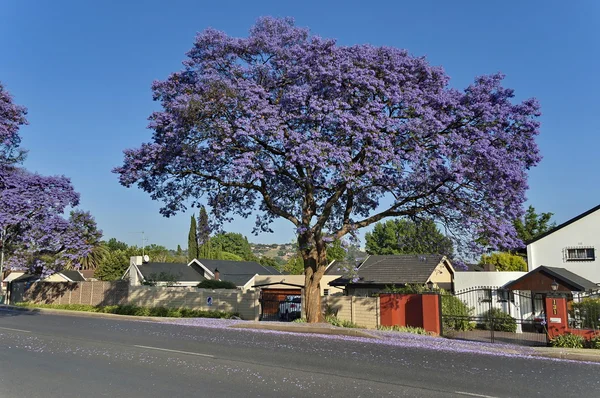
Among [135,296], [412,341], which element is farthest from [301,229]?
[135,296]

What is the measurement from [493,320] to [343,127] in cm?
875

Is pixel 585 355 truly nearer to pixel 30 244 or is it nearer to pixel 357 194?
pixel 357 194

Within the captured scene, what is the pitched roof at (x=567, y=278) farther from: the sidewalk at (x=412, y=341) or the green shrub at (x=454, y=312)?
the sidewalk at (x=412, y=341)

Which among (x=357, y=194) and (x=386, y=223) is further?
(x=386, y=223)

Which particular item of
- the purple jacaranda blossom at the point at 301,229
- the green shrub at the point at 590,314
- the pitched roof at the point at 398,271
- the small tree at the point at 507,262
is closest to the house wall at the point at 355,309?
the purple jacaranda blossom at the point at 301,229

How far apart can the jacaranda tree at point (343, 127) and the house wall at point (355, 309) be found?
3920mm

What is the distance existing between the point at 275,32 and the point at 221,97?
4.32 meters

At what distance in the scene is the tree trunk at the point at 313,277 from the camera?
22.5m

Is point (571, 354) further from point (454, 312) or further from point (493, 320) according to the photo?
point (454, 312)

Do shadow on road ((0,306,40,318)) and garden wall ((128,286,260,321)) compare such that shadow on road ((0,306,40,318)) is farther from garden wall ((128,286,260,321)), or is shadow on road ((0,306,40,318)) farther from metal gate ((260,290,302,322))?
metal gate ((260,290,302,322))

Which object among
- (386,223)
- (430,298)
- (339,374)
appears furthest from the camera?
(386,223)

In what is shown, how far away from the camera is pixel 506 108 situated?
768 inches

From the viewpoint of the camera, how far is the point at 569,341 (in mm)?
16344

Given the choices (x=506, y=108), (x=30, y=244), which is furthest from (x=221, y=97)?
(x=30, y=244)
